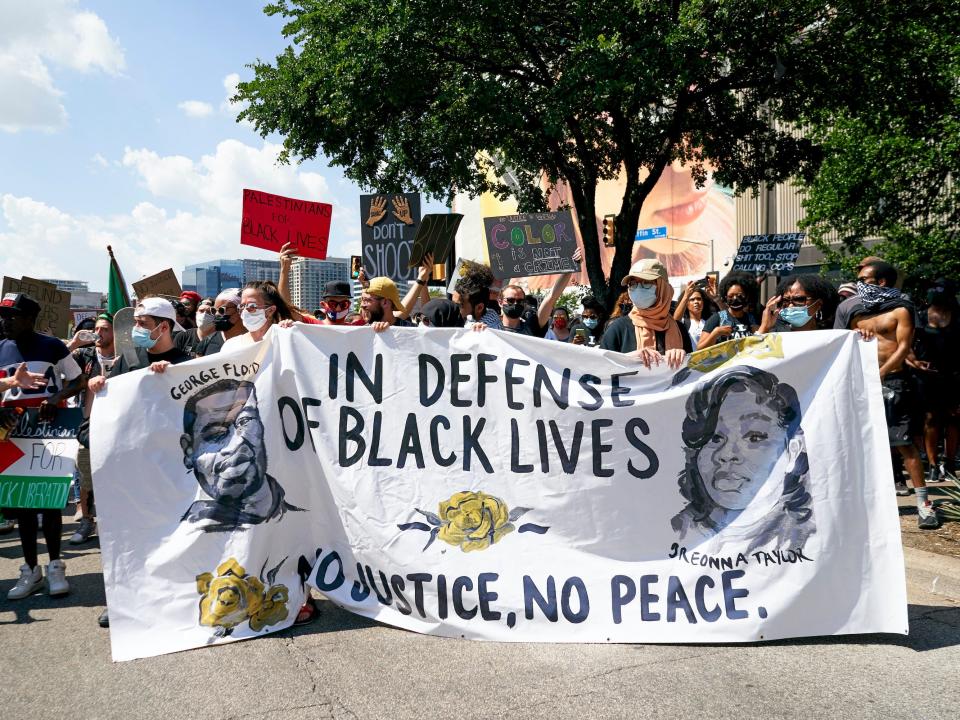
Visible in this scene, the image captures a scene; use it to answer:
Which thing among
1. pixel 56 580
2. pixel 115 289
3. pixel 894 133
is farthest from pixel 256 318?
pixel 894 133

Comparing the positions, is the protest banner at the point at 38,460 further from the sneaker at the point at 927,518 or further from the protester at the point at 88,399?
the sneaker at the point at 927,518

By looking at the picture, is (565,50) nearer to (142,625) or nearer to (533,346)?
(533,346)

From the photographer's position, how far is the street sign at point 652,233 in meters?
54.7

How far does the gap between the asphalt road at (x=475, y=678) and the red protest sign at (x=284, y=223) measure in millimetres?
5112

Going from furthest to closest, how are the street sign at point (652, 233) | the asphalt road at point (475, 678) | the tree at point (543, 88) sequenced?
the street sign at point (652, 233) → the tree at point (543, 88) → the asphalt road at point (475, 678)

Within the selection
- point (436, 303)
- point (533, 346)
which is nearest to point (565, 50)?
point (436, 303)

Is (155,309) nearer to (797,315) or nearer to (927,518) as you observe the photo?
(797,315)

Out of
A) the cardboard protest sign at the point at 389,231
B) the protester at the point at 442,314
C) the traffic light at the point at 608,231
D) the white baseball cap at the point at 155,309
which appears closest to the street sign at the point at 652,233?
the traffic light at the point at 608,231

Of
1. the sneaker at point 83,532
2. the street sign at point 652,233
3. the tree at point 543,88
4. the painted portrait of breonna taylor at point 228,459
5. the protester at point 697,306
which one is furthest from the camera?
the street sign at point 652,233

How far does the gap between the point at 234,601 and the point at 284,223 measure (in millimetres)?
5414

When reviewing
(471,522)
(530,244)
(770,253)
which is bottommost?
(471,522)

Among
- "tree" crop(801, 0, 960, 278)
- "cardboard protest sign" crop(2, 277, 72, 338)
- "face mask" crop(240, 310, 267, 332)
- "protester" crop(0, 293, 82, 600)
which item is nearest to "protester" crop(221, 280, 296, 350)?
"face mask" crop(240, 310, 267, 332)

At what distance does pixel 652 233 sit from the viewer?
55.5m

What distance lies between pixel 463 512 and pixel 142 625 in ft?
5.67
